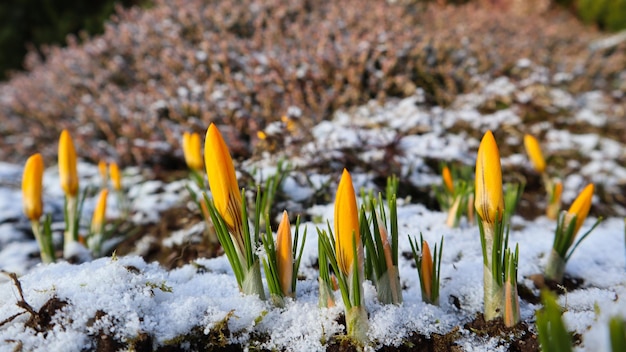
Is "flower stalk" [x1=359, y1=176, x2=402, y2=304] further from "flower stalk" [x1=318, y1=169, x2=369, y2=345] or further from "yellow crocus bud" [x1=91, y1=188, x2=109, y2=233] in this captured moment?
"yellow crocus bud" [x1=91, y1=188, x2=109, y2=233]

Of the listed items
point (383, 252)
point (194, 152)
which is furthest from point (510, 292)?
point (194, 152)

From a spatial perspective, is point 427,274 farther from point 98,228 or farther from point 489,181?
point 98,228

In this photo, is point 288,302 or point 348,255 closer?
point 348,255

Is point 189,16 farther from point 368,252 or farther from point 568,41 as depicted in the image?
point 568,41

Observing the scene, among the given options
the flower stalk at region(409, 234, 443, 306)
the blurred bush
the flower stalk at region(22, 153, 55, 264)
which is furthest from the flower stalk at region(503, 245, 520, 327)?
the blurred bush

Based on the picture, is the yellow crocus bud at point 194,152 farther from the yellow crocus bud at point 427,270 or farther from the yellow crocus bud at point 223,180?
the yellow crocus bud at point 427,270

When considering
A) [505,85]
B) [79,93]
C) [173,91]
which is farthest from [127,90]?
[505,85]
